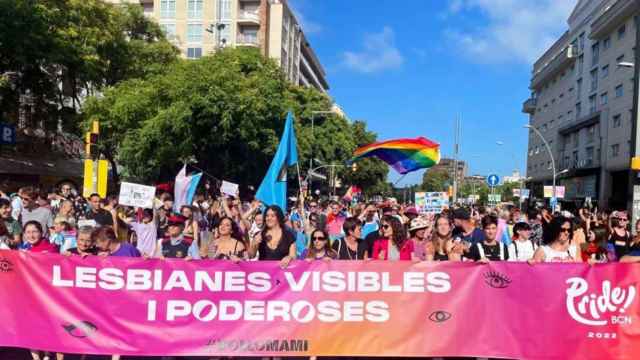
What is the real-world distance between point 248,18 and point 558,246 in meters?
57.4

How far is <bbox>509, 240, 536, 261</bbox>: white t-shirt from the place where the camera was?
6461 millimetres

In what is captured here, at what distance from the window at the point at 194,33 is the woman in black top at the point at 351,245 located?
57.1 metres

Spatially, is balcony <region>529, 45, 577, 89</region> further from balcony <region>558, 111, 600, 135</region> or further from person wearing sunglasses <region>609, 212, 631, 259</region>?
person wearing sunglasses <region>609, 212, 631, 259</region>

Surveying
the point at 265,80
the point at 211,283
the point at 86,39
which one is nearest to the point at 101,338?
the point at 211,283

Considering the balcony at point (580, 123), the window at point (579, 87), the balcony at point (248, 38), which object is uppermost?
the balcony at point (248, 38)

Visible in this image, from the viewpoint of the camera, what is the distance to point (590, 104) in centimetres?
5434

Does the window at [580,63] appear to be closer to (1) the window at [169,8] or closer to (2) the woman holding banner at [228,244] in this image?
(1) the window at [169,8]

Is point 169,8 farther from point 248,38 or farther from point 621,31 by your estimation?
point 621,31

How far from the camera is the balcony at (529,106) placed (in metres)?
78.1

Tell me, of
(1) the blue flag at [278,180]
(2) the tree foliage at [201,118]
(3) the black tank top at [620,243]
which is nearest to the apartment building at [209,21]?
(2) the tree foliage at [201,118]

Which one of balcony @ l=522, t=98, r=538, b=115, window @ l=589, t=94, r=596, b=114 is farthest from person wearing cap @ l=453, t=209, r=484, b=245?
balcony @ l=522, t=98, r=538, b=115

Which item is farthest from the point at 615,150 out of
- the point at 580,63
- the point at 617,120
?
the point at 580,63

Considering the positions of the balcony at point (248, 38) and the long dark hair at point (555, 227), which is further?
the balcony at point (248, 38)

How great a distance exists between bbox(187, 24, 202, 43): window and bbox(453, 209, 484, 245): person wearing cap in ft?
185
